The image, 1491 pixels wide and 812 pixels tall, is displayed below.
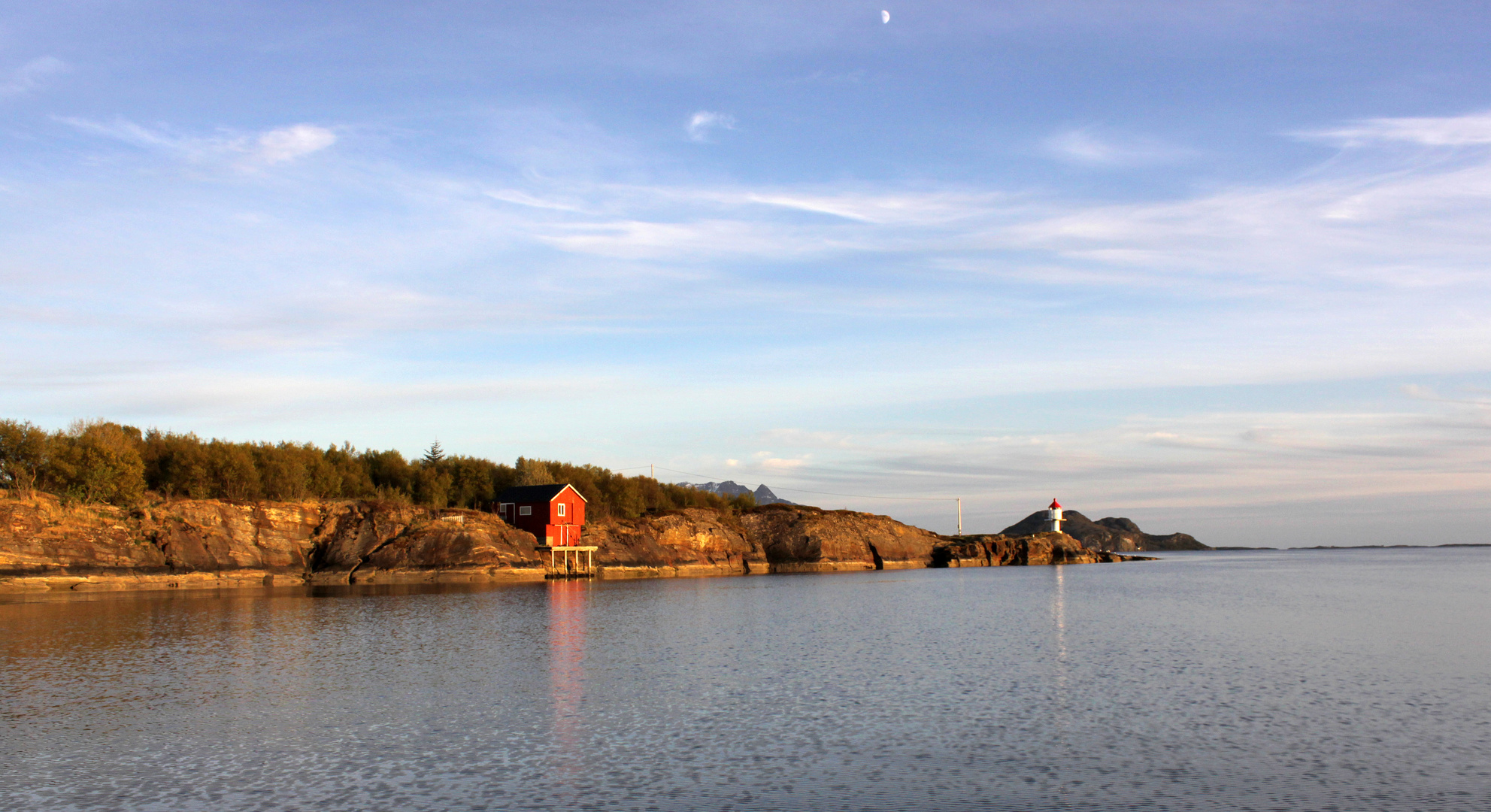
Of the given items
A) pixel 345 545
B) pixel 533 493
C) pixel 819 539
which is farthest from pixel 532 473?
pixel 819 539

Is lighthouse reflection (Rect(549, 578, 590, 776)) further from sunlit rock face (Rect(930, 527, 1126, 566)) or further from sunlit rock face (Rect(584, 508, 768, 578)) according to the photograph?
sunlit rock face (Rect(930, 527, 1126, 566))

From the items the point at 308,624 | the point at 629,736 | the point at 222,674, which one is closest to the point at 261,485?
the point at 308,624

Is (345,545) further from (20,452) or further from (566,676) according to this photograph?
(566,676)

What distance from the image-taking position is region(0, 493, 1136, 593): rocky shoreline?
177 ft

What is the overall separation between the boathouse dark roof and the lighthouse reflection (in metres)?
32.6

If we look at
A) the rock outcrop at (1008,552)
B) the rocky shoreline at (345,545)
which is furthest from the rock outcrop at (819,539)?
the rock outcrop at (1008,552)

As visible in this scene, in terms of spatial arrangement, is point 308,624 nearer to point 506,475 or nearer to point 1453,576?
point 506,475

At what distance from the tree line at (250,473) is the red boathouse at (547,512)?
16.6ft

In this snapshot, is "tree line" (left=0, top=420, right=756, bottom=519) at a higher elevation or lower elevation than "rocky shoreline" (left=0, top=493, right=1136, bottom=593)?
higher

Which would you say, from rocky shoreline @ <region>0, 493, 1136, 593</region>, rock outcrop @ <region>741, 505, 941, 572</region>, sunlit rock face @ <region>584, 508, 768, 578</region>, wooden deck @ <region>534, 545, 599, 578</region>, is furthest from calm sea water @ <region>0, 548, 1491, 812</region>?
rock outcrop @ <region>741, 505, 941, 572</region>

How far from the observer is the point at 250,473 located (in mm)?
67438

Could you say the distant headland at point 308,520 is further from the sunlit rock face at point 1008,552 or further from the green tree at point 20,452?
the sunlit rock face at point 1008,552

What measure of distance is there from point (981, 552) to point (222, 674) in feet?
382

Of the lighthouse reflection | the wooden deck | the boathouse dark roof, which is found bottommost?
the wooden deck
